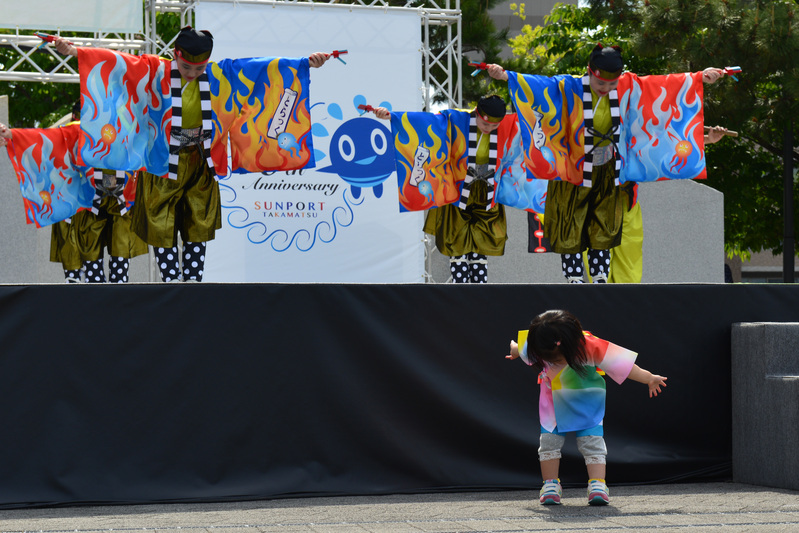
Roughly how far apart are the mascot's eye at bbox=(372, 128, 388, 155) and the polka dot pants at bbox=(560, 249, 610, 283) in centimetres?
298

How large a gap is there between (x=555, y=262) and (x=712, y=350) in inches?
186

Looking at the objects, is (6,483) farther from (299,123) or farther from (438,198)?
(438,198)

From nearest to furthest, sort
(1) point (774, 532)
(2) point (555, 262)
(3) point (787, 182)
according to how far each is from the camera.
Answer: (1) point (774, 532)
(2) point (555, 262)
(3) point (787, 182)

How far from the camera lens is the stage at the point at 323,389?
3393mm

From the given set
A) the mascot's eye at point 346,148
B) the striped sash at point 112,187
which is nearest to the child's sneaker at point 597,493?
the striped sash at point 112,187

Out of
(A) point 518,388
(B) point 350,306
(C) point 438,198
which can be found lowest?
(A) point 518,388

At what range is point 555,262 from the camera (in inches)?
345

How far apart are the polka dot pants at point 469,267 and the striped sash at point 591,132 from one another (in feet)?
2.91

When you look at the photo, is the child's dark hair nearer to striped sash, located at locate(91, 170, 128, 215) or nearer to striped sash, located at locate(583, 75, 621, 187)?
striped sash, located at locate(583, 75, 621, 187)

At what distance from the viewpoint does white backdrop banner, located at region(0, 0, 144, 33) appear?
7.55 metres

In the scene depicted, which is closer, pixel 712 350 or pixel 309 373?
pixel 309 373

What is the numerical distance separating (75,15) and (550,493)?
236 inches

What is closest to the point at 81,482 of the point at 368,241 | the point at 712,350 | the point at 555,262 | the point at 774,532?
the point at 774,532

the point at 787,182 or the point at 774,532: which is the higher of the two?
the point at 787,182
